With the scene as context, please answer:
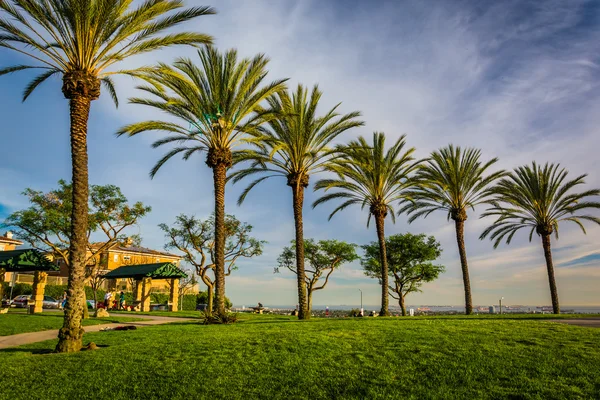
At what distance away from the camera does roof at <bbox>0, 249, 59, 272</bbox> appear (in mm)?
27641

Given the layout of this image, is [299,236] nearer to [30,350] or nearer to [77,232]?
[77,232]

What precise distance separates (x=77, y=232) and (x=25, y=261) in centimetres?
1992

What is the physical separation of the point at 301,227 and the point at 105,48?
13778 mm

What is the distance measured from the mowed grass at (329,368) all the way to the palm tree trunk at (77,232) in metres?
0.92

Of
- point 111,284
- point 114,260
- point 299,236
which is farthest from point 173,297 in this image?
point 114,260

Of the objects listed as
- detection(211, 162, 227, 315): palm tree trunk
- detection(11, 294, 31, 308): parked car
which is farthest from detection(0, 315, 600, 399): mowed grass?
detection(11, 294, 31, 308): parked car

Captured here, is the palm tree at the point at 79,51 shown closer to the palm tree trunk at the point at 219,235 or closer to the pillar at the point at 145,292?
the palm tree trunk at the point at 219,235

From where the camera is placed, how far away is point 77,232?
1259 cm

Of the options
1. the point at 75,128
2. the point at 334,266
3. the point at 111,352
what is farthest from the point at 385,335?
the point at 334,266

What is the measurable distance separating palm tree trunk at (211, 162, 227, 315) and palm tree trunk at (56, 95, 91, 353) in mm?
7295

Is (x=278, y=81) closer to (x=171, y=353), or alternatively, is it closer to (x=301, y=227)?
(x=301, y=227)

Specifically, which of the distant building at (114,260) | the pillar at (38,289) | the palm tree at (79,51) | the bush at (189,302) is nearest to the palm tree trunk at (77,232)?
the palm tree at (79,51)

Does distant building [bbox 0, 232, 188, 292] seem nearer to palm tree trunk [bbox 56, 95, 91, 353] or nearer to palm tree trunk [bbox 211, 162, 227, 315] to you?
palm tree trunk [bbox 211, 162, 227, 315]

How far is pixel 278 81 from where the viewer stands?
65.5ft
